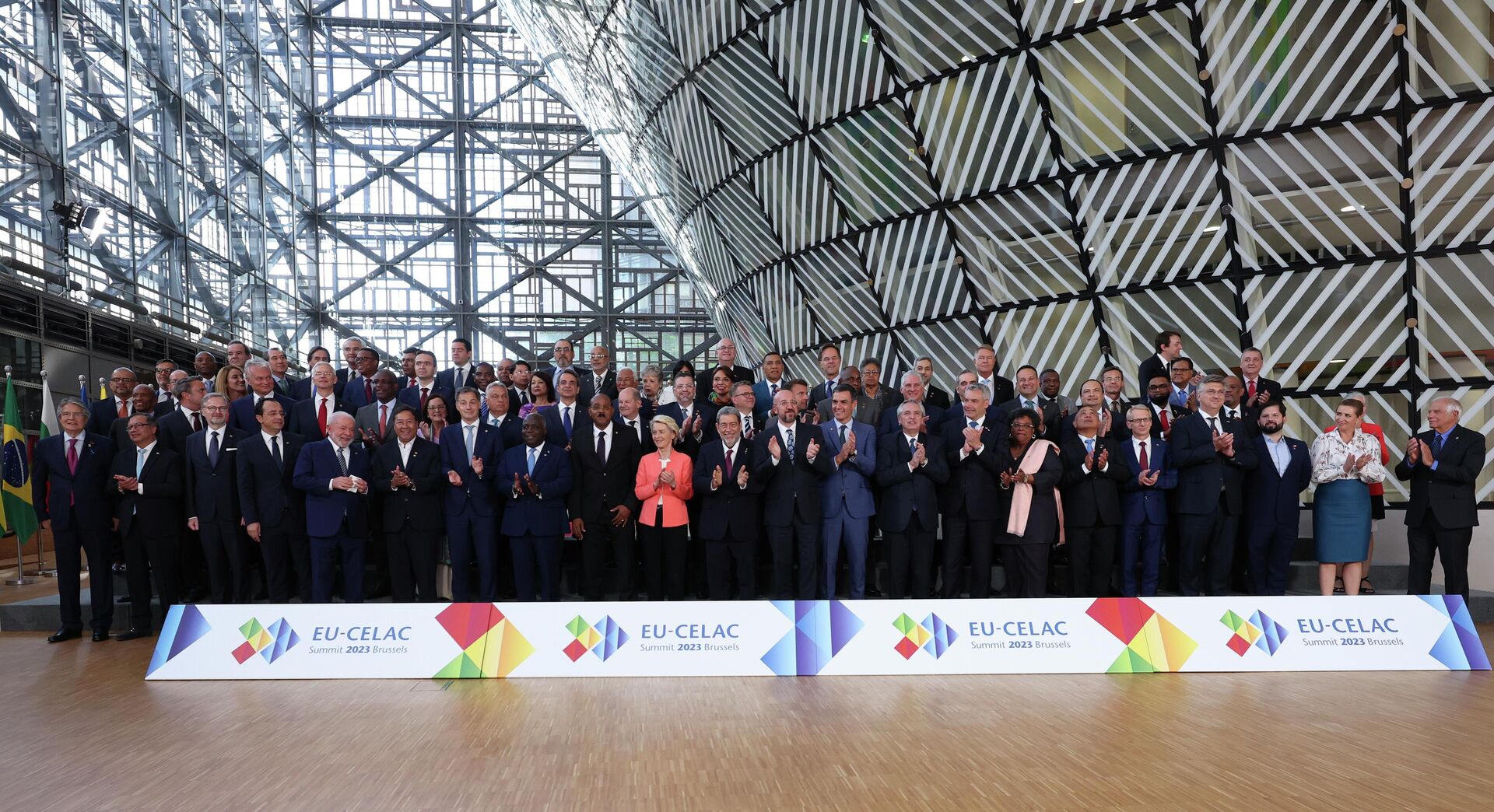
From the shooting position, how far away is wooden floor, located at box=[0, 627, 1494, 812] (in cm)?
410

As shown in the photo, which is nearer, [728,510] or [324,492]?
[324,492]

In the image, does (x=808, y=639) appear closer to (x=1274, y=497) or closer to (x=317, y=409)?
(x=1274, y=497)

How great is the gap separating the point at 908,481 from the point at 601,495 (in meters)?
2.35

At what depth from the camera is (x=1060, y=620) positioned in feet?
21.1

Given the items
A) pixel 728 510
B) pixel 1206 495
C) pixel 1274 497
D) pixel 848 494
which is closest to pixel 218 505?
pixel 728 510

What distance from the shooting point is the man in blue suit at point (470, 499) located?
7.79 meters

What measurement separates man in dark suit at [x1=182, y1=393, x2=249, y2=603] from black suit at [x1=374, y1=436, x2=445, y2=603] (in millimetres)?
1110

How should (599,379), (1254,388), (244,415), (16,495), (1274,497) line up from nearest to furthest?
(1274,497) → (244,415) → (1254,388) → (599,379) → (16,495)

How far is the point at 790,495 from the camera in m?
7.77

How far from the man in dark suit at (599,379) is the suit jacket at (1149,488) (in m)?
4.53

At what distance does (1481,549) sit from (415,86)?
34.3 metres

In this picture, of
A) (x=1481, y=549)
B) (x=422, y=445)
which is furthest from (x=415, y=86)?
(x=1481, y=549)

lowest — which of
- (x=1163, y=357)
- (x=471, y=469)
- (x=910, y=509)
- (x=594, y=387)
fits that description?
(x=910, y=509)

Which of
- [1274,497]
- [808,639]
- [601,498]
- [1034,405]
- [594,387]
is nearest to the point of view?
[808,639]
